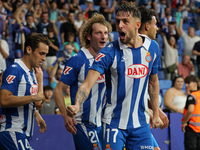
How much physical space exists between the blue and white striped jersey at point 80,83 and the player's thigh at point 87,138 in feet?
0.27

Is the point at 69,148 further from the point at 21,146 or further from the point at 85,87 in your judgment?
the point at 85,87

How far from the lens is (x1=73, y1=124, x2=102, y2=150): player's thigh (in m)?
4.81

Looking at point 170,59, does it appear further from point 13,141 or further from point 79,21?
point 13,141

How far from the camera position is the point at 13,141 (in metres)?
4.58

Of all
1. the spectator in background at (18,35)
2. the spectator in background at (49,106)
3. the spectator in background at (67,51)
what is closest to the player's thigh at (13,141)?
the spectator in background at (49,106)

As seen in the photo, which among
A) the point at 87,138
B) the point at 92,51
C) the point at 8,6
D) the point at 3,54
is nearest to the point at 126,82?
the point at 87,138

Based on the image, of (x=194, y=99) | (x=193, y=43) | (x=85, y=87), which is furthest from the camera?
(x=193, y=43)

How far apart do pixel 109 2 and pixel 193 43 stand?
4934 mm

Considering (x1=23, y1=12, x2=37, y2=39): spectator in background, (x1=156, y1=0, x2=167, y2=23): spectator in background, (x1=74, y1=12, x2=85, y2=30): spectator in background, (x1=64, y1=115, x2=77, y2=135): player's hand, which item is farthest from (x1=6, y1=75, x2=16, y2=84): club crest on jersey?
(x1=156, y1=0, x2=167, y2=23): spectator in background

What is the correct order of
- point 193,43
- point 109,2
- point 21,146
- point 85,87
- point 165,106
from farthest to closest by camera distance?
point 109,2 < point 193,43 < point 165,106 < point 21,146 < point 85,87

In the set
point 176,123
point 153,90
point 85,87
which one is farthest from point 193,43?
point 85,87

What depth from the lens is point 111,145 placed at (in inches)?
153

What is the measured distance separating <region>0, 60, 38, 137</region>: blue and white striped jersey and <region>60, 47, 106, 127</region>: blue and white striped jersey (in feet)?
1.55

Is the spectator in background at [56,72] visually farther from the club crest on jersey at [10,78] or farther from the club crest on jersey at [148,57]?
the club crest on jersey at [148,57]
